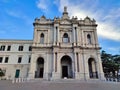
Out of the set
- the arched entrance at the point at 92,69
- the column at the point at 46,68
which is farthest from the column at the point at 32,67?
the arched entrance at the point at 92,69

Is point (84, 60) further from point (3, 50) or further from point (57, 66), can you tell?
point (3, 50)

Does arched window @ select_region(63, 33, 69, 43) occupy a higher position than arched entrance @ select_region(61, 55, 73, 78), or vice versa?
arched window @ select_region(63, 33, 69, 43)

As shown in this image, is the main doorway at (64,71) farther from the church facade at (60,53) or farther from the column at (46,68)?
the column at (46,68)

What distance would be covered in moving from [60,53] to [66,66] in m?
3.42

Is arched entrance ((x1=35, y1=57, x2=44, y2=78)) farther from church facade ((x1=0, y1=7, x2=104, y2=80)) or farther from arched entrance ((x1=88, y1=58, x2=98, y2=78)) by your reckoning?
arched entrance ((x1=88, y1=58, x2=98, y2=78))

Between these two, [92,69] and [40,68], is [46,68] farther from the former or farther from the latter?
[92,69]

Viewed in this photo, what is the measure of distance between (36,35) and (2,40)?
11269mm

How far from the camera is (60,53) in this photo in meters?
24.5

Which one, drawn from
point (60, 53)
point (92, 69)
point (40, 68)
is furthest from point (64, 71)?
point (92, 69)

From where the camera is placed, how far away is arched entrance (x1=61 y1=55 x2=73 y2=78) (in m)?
24.9

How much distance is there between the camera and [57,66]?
23016mm

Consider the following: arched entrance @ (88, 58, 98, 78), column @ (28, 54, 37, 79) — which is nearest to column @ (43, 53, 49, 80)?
column @ (28, 54, 37, 79)

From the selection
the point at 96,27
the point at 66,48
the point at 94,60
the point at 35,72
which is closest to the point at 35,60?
the point at 35,72

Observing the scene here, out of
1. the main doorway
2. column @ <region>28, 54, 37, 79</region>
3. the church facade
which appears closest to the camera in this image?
column @ <region>28, 54, 37, 79</region>
